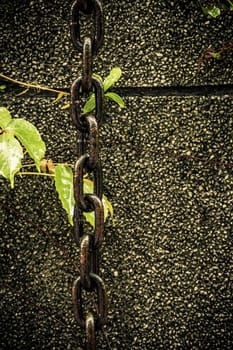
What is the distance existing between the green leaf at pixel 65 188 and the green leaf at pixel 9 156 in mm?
160

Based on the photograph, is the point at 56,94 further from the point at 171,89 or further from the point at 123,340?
the point at 123,340

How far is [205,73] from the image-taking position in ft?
4.01

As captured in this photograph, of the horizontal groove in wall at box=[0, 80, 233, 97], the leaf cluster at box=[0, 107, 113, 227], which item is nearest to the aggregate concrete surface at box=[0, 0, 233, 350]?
the horizontal groove in wall at box=[0, 80, 233, 97]

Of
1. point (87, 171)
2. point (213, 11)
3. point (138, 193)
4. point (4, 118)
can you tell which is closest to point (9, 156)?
point (4, 118)

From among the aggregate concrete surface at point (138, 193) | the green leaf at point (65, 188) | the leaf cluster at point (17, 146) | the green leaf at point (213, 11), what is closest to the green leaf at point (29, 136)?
the leaf cluster at point (17, 146)

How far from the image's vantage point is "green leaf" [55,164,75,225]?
95 cm

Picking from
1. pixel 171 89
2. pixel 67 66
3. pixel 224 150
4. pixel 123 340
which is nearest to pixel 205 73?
pixel 171 89

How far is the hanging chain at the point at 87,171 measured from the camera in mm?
474

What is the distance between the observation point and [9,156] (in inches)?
33.2

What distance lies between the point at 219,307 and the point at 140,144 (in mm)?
584

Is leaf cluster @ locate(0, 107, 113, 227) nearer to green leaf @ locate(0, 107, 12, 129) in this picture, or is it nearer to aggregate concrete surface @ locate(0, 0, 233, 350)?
green leaf @ locate(0, 107, 12, 129)

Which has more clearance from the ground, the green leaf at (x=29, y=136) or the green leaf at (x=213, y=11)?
the green leaf at (x=213, y=11)

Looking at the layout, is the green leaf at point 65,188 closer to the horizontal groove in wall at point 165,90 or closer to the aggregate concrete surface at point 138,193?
the aggregate concrete surface at point 138,193

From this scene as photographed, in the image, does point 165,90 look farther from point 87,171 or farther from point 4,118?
point 87,171
